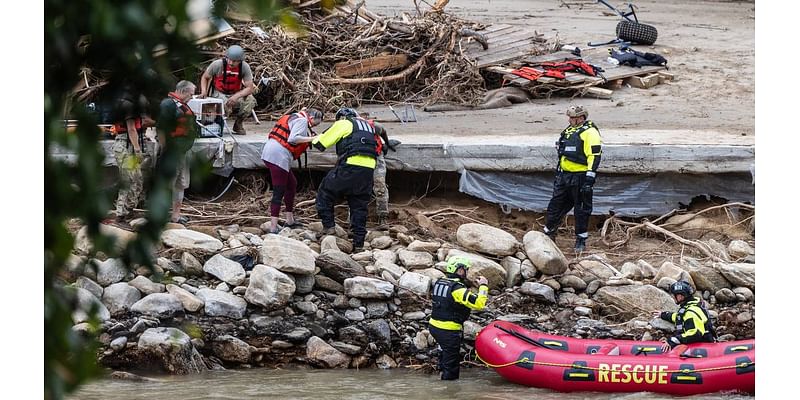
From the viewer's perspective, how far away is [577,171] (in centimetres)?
1169

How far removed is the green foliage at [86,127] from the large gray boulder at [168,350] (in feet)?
24.2

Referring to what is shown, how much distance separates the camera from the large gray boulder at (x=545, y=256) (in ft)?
37.7

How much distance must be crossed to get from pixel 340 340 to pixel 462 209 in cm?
267

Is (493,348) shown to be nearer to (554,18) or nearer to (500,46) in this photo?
(500,46)

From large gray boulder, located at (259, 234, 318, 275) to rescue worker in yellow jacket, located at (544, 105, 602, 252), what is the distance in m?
2.72

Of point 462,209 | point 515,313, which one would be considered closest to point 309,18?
point 462,209

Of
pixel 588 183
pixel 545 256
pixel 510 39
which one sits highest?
pixel 510 39

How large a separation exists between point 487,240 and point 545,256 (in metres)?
0.67

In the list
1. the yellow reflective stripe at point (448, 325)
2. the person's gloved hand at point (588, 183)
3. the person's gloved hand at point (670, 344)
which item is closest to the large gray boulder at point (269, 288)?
the yellow reflective stripe at point (448, 325)

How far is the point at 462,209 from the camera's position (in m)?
12.9

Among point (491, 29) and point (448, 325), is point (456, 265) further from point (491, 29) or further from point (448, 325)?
point (491, 29)

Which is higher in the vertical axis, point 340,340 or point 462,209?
point 462,209

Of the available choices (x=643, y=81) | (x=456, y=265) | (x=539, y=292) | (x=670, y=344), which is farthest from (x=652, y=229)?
(x=643, y=81)

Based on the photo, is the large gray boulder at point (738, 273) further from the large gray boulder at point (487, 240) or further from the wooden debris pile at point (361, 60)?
the wooden debris pile at point (361, 60)
